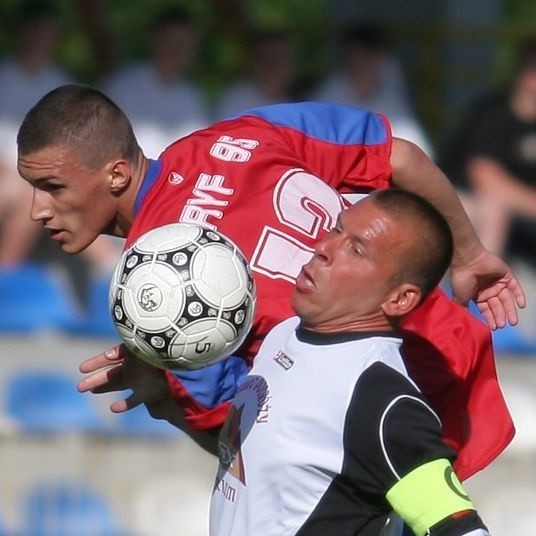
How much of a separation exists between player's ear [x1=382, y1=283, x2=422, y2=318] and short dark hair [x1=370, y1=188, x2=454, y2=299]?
21 mm

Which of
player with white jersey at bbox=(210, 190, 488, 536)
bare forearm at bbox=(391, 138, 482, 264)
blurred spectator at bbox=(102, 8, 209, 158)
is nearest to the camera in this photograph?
player with white jersey at bbox=(210, 190, 488, 536)

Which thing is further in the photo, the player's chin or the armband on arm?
the player's chin

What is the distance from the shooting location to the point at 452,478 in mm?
3520

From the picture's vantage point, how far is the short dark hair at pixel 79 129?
4.20m

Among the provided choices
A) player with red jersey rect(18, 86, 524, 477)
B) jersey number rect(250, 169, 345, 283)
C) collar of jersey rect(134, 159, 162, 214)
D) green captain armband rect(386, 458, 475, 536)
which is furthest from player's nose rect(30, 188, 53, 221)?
green captain armband rect(386, 458, 475, 536)

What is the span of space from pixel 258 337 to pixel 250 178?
48 centimetres

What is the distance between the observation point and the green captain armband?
11.4 feet

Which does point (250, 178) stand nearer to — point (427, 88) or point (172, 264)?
point (172, 264)

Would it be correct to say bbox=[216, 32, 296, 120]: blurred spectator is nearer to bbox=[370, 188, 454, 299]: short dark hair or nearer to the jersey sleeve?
the jersey sleeve

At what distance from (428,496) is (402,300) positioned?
0.54m

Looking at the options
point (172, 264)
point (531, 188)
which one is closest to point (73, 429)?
point (531, 188)

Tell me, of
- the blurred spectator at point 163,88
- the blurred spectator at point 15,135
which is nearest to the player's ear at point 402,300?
the blurred spectator at point 15,135

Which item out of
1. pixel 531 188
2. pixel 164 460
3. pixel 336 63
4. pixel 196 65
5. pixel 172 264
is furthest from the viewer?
pixel 196 65

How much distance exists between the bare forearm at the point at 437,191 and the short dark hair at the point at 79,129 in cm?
83
